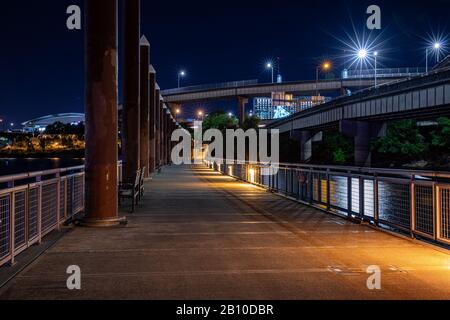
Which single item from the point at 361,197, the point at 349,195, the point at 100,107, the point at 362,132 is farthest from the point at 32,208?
the point at 362,132

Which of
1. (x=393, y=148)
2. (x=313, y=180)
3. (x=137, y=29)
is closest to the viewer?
(x=313, y=180)

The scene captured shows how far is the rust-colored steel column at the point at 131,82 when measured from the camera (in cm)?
2559

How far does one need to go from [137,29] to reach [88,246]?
1867cm

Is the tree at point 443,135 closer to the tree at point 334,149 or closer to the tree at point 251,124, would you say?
the tree at point 334,149

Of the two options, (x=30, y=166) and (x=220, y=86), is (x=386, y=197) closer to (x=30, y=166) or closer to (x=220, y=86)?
(x=30, y=166)

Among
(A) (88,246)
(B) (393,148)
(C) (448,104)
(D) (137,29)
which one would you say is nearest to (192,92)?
(B) (393,148)

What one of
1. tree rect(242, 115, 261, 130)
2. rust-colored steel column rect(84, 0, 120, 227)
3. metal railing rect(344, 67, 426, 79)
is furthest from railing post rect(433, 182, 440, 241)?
metal railing rect(344, 67, 426, 79)

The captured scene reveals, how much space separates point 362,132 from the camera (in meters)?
62.0

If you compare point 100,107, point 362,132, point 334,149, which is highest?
point 362,132

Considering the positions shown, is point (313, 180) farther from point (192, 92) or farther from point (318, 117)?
point (192, 92)

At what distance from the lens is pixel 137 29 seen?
26.1 metres

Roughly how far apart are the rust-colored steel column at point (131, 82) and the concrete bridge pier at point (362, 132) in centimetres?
3864

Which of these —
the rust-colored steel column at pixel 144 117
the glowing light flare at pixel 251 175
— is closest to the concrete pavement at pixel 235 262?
the glowing light flare at pixel 251 175

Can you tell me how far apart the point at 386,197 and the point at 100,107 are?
607cm
